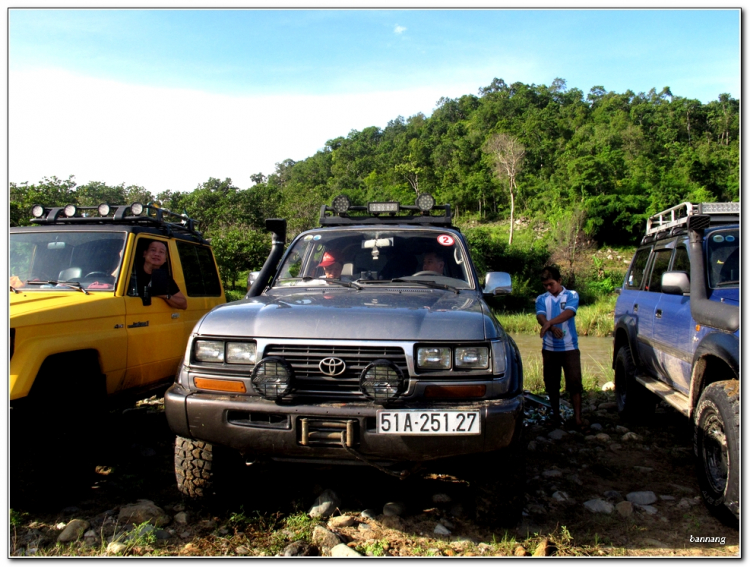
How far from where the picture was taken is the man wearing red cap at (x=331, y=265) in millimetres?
4484

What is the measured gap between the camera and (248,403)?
297 centimetres

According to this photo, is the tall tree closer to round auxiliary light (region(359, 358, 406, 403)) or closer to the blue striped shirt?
the blue striped shirt

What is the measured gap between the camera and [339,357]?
300cm

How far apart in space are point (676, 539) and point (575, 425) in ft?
8.23

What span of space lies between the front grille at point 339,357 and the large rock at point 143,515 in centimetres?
123

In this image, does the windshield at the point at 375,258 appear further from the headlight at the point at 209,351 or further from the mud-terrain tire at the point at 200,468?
the mud-terrain tire at the point at 200,468

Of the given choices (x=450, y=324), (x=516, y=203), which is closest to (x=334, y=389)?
(x=450, y=324)

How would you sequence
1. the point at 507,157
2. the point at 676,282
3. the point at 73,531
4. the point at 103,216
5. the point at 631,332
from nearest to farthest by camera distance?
1. the point at 73,531
2. the point at 676,282
3. the point at 103,216
4. the point at 631,332
5. the point at 507,157

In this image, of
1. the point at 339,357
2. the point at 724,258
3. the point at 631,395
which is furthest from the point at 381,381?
the point at 631,395

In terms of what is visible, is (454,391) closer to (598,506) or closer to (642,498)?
(598,506)

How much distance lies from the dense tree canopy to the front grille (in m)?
12.6

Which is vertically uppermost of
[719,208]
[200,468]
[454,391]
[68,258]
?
[719,208]

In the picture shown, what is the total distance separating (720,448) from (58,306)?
4253mm

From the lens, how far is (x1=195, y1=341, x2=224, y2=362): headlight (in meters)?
3.17
